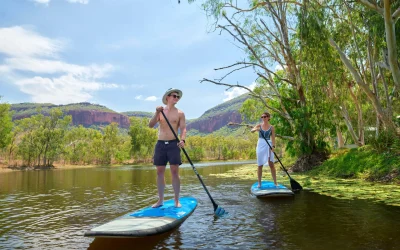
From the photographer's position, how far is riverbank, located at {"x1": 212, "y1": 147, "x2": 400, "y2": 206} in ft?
26.8

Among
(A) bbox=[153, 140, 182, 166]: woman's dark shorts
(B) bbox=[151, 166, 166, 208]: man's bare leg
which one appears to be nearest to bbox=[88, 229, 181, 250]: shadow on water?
(B) bbox=[151, 166, 166, 208]: man's bare leg

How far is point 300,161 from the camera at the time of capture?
17.9m

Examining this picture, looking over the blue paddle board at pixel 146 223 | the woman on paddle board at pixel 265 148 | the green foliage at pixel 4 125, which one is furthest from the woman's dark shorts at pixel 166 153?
the green foliage at pixel 4 125

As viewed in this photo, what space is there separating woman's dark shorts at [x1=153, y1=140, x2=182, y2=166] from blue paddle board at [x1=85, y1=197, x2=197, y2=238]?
0.93m

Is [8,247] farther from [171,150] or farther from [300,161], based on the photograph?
[300,161]

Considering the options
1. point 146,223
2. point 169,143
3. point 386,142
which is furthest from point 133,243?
point 386,142

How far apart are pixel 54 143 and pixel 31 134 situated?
427cm

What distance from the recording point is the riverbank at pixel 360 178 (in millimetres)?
8172

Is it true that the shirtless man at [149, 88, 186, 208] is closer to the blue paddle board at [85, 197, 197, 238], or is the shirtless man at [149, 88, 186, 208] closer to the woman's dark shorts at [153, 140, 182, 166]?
the woman's dark shorts at [153, 140, 182, 166]

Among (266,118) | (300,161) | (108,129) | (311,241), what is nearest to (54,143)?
(108,129)

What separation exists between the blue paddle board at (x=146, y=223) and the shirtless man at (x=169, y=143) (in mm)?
409

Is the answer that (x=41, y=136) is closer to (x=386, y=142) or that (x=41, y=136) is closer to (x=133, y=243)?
(x=386, y=142)

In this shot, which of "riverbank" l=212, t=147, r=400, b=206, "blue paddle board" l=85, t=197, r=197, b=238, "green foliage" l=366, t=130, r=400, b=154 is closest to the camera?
"blue paddle board" l=85, t=197, r=197, b=238

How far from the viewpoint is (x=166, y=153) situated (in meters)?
6.11
